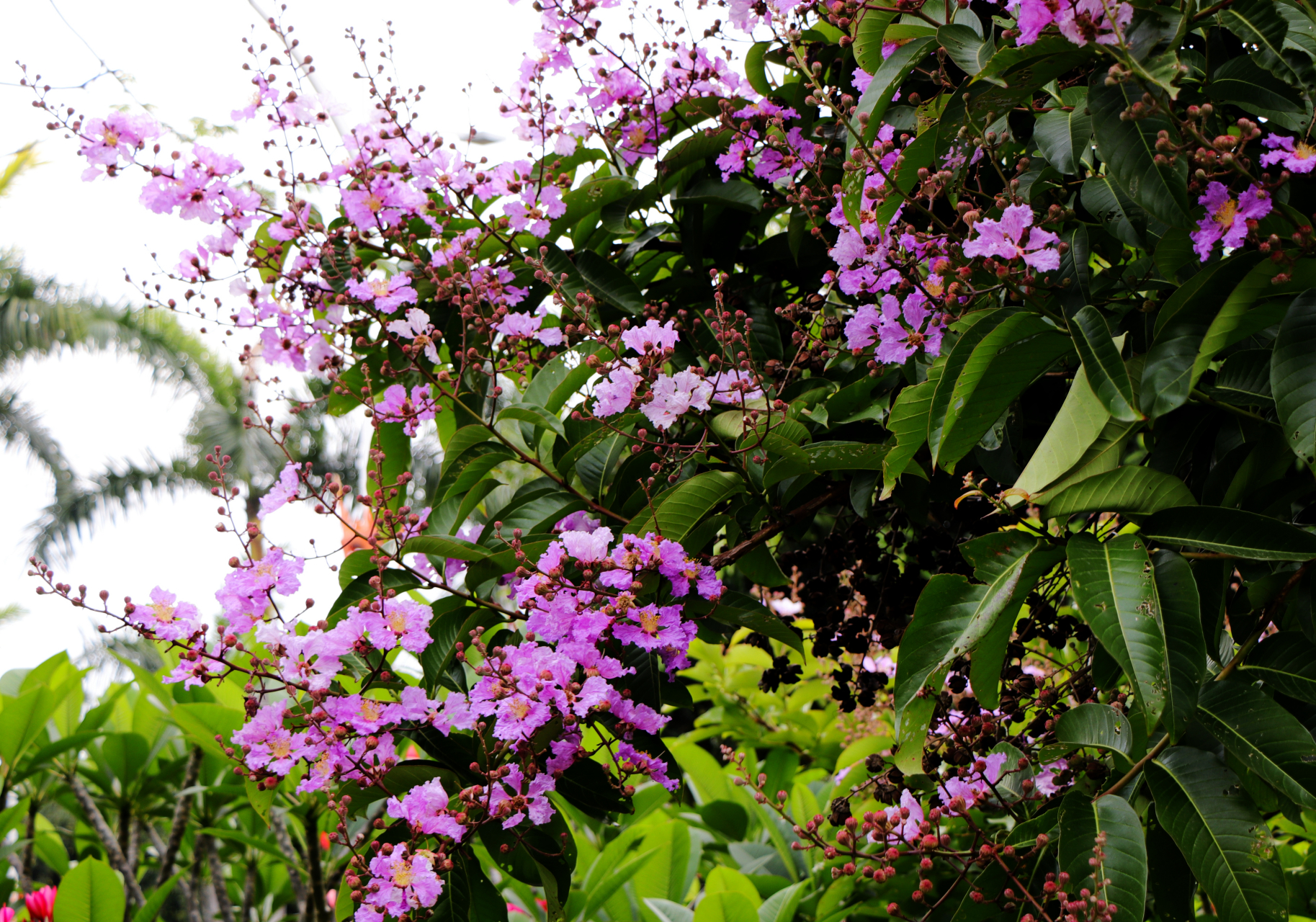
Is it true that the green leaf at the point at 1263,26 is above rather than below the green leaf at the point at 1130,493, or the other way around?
above

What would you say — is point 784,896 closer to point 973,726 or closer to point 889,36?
point 973,726

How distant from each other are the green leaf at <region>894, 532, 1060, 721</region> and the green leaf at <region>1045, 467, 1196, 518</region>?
58 mm

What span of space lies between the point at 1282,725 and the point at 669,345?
712mm

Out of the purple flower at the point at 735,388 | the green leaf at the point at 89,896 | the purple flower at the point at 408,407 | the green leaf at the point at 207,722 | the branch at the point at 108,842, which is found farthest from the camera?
the branch at the point at 108,842

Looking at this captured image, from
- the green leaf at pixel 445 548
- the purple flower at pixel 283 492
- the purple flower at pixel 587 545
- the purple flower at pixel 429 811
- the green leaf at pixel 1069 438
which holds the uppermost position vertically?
the purple flower at pixel 283 492

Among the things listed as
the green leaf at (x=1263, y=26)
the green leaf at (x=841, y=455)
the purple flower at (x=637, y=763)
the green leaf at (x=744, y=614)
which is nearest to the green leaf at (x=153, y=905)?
the purple flower at (x=637, y=763)

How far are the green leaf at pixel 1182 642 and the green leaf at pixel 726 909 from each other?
78 cm

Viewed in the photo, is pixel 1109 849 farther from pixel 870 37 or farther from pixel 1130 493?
pixel 870 37

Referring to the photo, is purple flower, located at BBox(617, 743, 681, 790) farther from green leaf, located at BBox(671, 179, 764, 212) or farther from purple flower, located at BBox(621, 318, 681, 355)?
green leaf, located at BBox(671, 179, 764, 212)

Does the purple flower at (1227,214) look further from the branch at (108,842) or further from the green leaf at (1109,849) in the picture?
the branch at (108,842)

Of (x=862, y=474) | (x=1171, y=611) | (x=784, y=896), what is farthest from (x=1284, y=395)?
(x=784, y=896)

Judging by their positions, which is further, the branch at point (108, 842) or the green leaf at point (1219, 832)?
the branch at point (108, 842)

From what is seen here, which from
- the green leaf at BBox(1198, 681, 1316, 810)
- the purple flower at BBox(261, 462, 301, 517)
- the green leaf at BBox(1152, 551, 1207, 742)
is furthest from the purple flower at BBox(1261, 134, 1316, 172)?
the purple flower at BBox(261, 462, 301, 517)

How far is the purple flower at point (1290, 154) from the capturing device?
34.2 inches
